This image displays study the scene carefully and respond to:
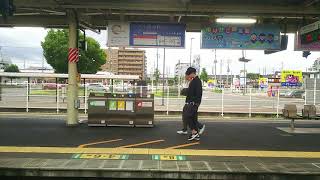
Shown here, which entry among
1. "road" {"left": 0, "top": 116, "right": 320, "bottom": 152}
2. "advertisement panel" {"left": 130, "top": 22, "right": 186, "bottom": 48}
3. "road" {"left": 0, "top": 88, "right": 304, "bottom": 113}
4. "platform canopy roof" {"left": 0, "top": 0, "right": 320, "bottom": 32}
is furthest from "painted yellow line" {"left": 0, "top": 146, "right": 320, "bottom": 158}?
"road" {"left": 0, "top": 88, "right": 304, "bottom": 113}

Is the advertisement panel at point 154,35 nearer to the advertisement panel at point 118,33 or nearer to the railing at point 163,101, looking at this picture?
the advertisement panel at point 118,33

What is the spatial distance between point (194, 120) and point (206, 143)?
721mm

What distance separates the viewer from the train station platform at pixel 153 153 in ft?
25.3

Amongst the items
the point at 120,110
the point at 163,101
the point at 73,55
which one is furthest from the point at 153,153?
the point at 163,101

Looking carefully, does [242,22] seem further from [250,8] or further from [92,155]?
[92,155]

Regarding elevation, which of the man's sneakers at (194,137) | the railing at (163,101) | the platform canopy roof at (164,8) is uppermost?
the platform canopy roof at (164,8)

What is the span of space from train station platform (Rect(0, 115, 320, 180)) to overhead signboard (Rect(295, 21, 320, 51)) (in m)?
3.42

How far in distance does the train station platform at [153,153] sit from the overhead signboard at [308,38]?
11.2 ft

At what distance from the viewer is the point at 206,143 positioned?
1119 centimetres

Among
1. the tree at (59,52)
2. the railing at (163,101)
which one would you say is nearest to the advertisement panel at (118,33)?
the railing at (163,101)

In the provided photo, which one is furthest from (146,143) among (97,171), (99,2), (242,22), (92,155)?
(242,22)

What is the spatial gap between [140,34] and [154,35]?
556 mm

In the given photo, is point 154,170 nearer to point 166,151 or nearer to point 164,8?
point 166,151

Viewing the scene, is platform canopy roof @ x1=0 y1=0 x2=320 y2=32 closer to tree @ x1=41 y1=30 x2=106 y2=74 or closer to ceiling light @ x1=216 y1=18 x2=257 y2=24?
ceiling light @ x1=216 y1=18 x2=257 y2=24
